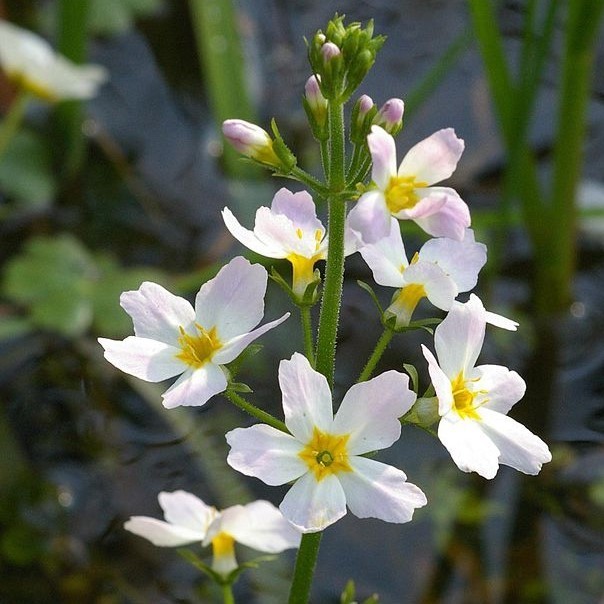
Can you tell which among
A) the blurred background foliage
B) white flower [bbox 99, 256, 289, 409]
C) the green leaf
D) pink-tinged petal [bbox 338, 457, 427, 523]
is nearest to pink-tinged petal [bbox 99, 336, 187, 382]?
white flower [bbox 99, 256, 289, 409]

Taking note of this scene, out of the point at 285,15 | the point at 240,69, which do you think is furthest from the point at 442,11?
the point at 240,69

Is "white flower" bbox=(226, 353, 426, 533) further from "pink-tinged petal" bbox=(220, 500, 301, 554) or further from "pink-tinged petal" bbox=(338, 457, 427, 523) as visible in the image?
"pink-tinged petal" bbox=(220, 500, 301, 554)

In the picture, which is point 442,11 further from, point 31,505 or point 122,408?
point 31,505

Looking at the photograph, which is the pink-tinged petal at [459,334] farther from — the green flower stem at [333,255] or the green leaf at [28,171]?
the green leaf at [28,171]

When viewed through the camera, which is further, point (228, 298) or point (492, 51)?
point (492, 51)

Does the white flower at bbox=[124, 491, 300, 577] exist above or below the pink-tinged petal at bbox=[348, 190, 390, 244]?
below

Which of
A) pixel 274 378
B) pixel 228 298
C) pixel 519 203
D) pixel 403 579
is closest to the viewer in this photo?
pixel 228 298
